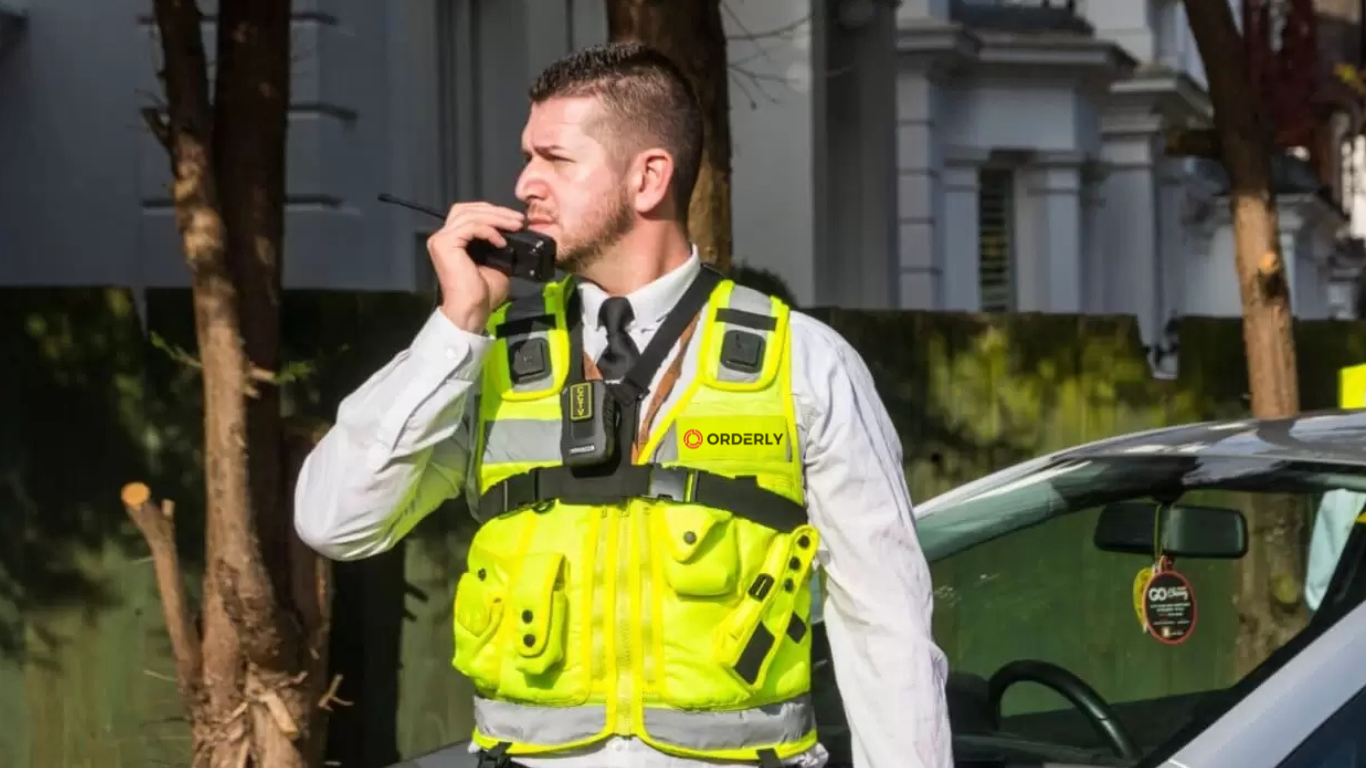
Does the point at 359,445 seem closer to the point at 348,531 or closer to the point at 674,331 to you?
the point at 348,531

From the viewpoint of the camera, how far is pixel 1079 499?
3844mm

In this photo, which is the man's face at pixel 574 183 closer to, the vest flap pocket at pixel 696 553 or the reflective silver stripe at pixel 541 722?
the vest flap pocket at pixel 696 553

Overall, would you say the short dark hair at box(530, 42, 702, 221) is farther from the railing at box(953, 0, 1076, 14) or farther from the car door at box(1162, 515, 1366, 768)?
the railing at box(953, 0, 1076, 14)

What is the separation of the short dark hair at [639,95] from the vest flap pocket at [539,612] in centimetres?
51

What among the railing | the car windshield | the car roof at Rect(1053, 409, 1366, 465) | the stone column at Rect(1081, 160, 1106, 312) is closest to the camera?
the car roof at Rect(1053, 409, 1366, 465)

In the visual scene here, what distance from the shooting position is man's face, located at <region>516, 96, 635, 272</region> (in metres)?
2.67

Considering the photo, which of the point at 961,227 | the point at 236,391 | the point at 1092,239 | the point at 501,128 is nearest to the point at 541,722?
the point at 236,391

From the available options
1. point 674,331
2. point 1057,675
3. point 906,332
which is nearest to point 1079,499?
point 1057,675

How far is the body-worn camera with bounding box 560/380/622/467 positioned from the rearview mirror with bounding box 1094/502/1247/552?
1483 millimetres

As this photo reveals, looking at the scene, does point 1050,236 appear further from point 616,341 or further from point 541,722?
point 541,722

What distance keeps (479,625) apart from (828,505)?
0.45 m

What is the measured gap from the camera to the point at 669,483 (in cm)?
259

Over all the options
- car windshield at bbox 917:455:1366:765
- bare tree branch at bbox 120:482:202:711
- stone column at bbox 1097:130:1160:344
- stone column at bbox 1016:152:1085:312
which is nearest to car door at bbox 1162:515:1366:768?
car windshield at bbox 917:455:1366:765

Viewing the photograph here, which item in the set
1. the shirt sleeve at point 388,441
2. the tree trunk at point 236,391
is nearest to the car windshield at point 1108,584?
the shirt sleeve at point 388,441
